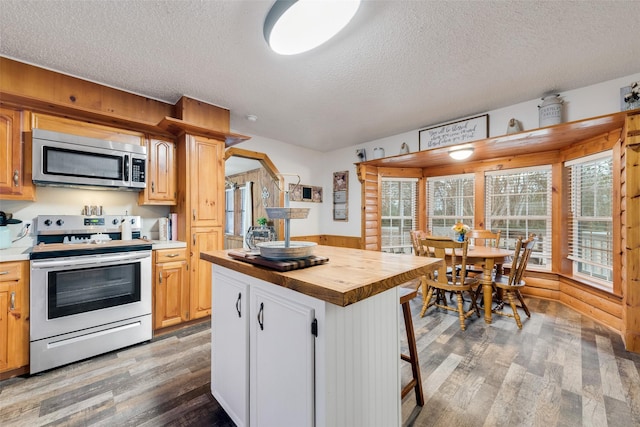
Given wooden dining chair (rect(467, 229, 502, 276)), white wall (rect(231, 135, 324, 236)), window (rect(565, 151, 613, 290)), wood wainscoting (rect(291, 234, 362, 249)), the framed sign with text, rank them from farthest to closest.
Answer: wood wainscoting (rect(291, 234, 362, 249)) < white wall (rect(231, 135, 324, 236)) < wooden dining chair (rect(467, 229, 502, 276)) < the framed sign with text < window (rect(565, 151, 613, 290))

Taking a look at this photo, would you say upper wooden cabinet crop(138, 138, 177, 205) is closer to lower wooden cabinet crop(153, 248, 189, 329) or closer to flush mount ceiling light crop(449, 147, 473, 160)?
lower wooden cabinet crop(153, 248, 189, 329)

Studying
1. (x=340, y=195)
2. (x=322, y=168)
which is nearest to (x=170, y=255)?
(x=340, y=195)

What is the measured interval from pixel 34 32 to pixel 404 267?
2.99 meters

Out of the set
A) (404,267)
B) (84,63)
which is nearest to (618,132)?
(404,267)

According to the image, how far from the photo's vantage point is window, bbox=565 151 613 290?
3.09 metres

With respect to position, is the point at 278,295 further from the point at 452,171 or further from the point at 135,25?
the point at 452,171

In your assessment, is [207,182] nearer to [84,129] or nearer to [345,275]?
[84,129]

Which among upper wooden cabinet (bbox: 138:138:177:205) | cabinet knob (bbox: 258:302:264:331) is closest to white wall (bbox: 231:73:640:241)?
upper wooden cabinet (bbox: 138:138:177:205)

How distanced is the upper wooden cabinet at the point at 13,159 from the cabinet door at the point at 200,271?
1369 mm

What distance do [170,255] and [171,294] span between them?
1.34ft

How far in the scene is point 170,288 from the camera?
110 inches

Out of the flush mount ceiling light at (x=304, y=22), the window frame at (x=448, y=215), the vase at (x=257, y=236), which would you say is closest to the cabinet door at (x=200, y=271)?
the vase at (x=257, y=236)

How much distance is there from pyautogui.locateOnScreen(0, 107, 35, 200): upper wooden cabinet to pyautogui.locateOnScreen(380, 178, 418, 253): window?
4.55m

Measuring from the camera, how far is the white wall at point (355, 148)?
2686 mm
